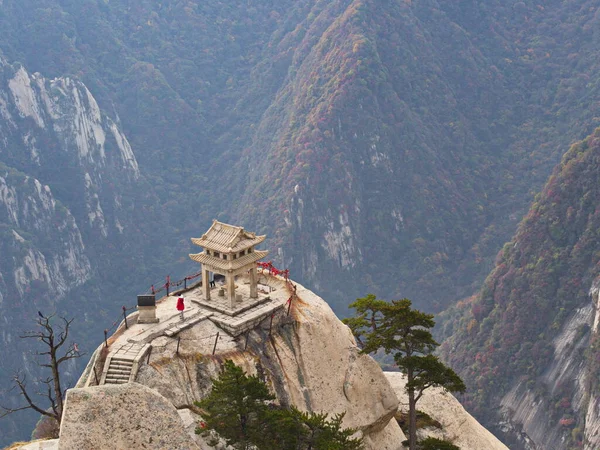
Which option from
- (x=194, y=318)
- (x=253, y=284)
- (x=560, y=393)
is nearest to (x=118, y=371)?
(x=194, y=318)

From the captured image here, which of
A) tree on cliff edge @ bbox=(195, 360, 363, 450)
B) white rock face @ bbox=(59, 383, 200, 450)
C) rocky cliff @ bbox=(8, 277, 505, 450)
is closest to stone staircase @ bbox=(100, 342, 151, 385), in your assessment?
rocky cliff @ bbox=(8, 277, 505, 450)

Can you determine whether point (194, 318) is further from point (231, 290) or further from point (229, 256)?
point (229, 256)

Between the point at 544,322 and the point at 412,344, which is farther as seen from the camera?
the point at 544,322

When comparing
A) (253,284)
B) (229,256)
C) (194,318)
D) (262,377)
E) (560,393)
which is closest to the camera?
(262,377)

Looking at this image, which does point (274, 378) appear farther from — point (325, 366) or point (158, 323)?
point (158, 323)

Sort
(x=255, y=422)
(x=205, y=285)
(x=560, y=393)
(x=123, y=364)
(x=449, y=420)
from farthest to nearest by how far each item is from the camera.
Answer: (x=560, y=393) < (x=449, y=420) < (x=205, y=285) < (x=123, y=364) < (x=255, y=422)

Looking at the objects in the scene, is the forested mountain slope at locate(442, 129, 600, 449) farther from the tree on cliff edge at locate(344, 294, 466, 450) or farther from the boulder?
the tree on cliff edge at locate(344, 294, 466, 450)

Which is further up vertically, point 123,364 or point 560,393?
point 560,393
